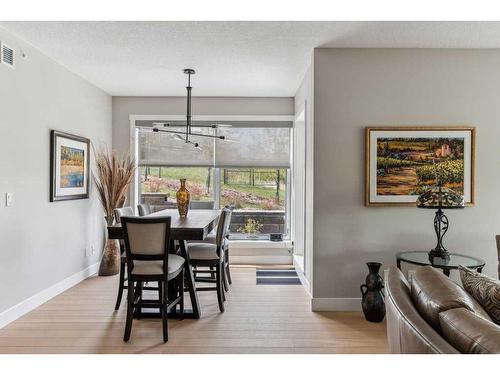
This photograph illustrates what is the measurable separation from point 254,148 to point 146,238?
3.08m

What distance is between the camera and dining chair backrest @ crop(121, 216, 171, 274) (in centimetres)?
281

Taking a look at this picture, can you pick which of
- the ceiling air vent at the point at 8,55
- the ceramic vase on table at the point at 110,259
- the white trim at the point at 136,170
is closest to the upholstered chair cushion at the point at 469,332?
the ceiling air vent at the point at 8,55

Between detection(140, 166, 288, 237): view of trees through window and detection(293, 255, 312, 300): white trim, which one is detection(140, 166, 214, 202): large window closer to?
detection(140, 166, 288, 237): view of trees through window

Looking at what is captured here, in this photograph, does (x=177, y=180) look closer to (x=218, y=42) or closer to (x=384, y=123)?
(x=218, y=42)

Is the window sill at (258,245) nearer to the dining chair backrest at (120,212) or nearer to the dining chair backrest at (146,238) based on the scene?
the dining chair backrest at (120,212)

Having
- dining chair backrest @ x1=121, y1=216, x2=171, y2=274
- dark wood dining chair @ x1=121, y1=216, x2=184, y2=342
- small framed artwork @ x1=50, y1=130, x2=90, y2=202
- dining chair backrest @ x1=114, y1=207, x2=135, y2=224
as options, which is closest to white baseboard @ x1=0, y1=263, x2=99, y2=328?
small framed artwork @ x1=50, y1=130, x2=90, y2=202

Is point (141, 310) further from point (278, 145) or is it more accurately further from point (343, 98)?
point (278, 145)

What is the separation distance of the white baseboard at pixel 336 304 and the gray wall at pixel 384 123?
0.06m

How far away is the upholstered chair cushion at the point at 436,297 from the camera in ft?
4.83

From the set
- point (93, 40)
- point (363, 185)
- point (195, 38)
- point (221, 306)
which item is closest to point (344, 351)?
point (221, 306)

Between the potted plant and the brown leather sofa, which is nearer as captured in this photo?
the brown leather sofa

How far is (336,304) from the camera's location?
3.58 metres

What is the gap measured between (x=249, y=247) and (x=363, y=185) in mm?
2438

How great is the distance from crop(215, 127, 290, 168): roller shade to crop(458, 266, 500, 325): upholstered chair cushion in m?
3.89
